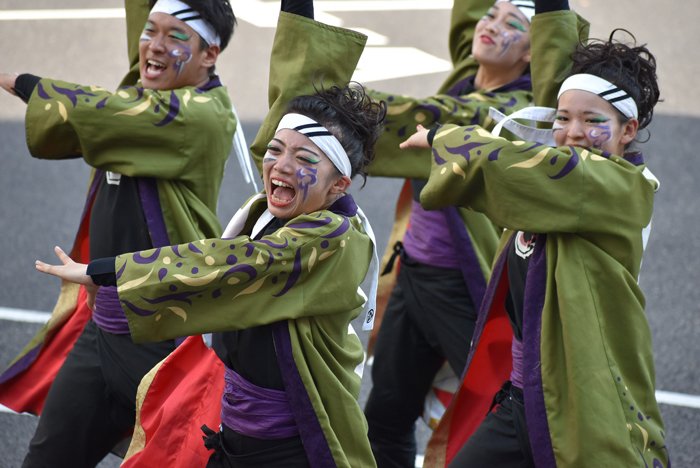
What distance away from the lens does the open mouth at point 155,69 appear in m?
2.71

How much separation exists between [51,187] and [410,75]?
3298 millimetres

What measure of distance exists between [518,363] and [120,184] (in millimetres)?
1400

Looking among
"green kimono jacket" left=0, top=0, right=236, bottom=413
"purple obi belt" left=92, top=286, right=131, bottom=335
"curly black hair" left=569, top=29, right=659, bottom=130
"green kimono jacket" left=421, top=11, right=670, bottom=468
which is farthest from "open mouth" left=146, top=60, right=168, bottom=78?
"curly black hair" left=569, top=29, right=659, bottom=130

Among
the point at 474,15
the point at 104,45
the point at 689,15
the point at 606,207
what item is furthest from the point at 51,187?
the point at 689,15

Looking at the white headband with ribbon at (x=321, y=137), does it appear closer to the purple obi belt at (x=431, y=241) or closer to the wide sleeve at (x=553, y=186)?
the wide sleeve at (x=553, y=186)

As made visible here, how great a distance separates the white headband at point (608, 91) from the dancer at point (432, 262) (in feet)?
2.49

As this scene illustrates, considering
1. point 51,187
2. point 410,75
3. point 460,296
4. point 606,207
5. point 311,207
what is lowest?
point 51,187

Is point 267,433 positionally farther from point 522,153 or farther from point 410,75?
point 410,75

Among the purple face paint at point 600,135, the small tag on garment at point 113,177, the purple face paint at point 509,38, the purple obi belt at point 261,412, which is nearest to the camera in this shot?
the purple obi belt at point 261,412

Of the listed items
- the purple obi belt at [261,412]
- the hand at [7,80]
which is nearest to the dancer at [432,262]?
the purple obi belt at [261,412]

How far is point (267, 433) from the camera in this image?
6.63 ft

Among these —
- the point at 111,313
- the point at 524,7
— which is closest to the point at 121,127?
the point at 111,313

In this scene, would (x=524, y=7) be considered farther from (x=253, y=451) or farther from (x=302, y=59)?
(x=253, y=451)

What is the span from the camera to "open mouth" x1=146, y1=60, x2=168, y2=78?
2.71m
